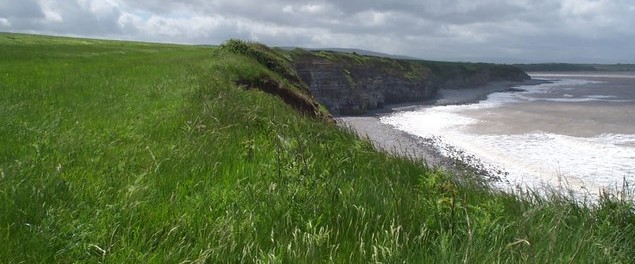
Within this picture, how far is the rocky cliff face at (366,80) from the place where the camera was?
2980 inches

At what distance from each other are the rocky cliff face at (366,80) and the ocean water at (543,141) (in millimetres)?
15262

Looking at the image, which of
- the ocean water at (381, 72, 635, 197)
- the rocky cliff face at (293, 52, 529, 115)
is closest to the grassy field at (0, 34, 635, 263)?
the ocean water at (381, 72, 635, 197)

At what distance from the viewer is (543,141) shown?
122 feet

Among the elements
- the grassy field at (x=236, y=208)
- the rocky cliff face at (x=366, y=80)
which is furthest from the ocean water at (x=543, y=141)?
the rocky cliff face at (x=366, y=80)

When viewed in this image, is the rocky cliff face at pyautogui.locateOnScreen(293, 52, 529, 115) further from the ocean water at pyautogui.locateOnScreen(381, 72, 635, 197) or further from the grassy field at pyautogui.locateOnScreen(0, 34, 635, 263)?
the grassy field at pyautogui.locateOnScreen(0, 34, 635, 263)

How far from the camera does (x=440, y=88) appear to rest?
385 ft

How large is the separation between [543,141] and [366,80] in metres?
53.1

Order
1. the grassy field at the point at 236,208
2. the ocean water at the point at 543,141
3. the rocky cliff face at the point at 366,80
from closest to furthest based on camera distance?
the grassy field at the point at 236,208 < the ocean water at the point at 543,141 < the rocky cliff face at the point at 366,80

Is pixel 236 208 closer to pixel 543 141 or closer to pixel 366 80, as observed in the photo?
pixel 543 141

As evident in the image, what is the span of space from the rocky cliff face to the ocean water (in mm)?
15262

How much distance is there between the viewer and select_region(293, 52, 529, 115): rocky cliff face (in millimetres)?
75688

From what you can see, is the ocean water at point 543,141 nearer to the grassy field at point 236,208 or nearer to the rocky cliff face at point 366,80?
the grassy field at point 236,208

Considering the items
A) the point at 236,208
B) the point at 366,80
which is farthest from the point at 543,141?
the point at 366,80

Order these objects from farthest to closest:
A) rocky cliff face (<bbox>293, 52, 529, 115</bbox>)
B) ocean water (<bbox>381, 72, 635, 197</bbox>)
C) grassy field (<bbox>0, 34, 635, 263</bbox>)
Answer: rocky cliff face (<bbox>293, 52, 529, 115</bbox>) < ocean water (<bbox>381, 72, 635, 197</bbox>) < grassy field (<bbox>0, 34, 635, 263</bbox>)
